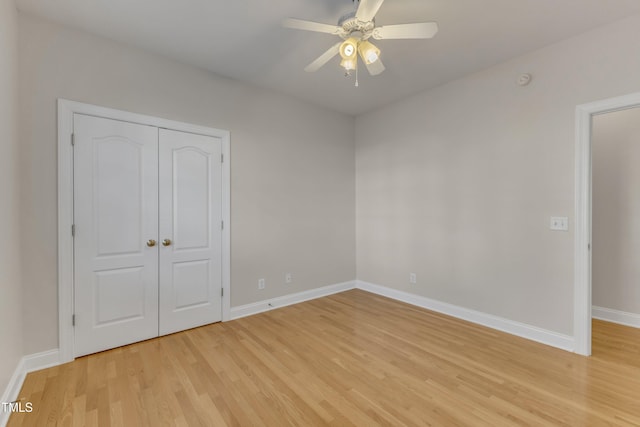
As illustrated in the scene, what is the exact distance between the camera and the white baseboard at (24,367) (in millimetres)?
Answer: 1790

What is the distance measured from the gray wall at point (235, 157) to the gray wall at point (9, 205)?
112mm

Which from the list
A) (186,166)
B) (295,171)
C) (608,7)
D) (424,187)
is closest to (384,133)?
(424,187)

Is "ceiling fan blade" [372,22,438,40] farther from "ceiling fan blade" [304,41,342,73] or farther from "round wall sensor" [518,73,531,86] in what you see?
"round wall sensor" [518,73,531,86]

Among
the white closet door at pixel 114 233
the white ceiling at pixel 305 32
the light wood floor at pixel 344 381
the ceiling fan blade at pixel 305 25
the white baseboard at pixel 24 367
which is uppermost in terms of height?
the white ceiling at pixel 305 32

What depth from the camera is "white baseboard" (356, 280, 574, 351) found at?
8.42ft

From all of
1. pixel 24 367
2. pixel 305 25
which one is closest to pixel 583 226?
pixel 305 25

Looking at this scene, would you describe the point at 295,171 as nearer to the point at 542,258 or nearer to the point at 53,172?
the point at 53,172

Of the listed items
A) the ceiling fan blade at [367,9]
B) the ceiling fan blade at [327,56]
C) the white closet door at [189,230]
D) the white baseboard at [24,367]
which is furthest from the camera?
the white closet door at [189,230]

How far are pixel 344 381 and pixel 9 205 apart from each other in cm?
261

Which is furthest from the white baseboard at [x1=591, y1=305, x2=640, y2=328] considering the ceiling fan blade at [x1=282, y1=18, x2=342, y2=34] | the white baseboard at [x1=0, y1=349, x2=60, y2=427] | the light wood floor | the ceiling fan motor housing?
the white baseboard at [x1=0, y1=349, x2=60, y2=427]

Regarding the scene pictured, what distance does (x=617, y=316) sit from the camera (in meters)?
3.11

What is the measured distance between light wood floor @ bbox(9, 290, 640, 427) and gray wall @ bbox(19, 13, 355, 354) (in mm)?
685

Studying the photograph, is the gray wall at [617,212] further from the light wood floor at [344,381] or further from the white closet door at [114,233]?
the white closet door at [114,233]

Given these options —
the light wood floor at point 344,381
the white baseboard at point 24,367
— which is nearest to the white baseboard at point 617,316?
the light wood floor at point 344,381
